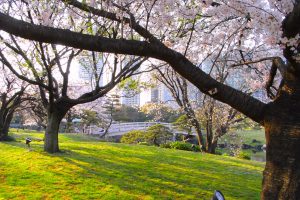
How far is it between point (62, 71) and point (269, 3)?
29.8ft

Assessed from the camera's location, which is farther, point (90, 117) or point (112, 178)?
point (90, 117)

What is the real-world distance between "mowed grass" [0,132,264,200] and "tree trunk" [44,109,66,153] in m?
0.38

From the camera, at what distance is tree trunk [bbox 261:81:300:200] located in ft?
15.0

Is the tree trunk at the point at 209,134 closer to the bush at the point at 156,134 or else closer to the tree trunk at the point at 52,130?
the bush at the point at 156,134

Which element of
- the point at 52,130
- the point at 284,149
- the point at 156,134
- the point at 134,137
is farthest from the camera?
the point at 134,137

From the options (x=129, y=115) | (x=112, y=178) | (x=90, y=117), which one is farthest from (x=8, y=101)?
(x=129, y=115)

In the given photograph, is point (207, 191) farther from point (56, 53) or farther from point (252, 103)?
point (56, 53)

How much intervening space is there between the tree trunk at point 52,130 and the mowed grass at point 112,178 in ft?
1.24

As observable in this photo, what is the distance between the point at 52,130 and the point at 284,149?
9592 mm

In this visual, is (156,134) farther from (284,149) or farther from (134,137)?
(284,149)

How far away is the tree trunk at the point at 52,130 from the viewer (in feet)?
39.9

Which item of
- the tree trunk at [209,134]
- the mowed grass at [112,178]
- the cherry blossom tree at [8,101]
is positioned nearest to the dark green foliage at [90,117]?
the cherry blossom tree at [8,101]

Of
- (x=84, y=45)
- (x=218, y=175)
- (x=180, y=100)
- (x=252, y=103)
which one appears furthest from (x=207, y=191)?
(x=180, y=100)

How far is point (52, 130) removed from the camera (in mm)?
12227
